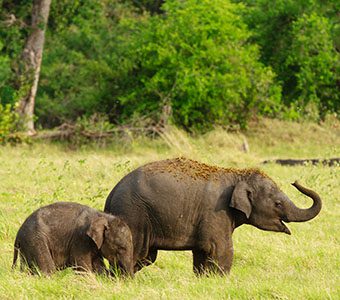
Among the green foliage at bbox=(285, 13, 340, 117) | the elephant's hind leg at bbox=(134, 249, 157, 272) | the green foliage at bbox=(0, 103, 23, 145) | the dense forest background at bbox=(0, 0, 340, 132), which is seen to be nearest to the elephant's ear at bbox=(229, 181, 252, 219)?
the elephant's hind leg at bbox=(134, 249, 157, 272)

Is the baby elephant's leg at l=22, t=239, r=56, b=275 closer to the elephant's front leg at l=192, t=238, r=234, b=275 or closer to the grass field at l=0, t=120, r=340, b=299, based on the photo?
the grass field at l=0, t=120, r=340, b=299

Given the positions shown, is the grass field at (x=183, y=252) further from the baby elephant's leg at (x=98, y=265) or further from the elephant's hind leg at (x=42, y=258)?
the baby elephant's leg at (x=98, y=265)

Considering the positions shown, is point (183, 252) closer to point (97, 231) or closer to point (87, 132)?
point (97, 231)

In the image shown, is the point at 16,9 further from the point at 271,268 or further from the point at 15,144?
the point at 271,268

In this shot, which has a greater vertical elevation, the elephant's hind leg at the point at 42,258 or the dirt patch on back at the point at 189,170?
the dirt patch on back at the point at 189,170

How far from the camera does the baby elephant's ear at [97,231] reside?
888 cm

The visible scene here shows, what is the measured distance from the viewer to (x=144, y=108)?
87.8 feet

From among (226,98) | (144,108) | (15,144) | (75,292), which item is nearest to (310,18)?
(226,98)

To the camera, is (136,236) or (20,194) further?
(20,194)

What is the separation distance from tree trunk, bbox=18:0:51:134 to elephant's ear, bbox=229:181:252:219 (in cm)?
1804

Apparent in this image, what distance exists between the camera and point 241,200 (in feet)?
31.0

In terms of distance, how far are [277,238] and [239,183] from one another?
2.34 meters

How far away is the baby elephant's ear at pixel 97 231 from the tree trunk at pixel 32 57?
1829cm

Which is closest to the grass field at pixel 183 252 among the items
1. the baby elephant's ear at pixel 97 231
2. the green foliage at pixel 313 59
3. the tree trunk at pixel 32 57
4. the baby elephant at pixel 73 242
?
the baby elephant at pixel 73 242
